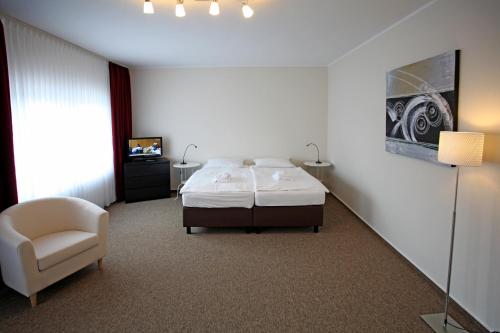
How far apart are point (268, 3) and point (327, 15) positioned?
0.69 m

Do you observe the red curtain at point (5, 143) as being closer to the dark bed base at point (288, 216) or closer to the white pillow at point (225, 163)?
the dark bed base at point (288, 216)

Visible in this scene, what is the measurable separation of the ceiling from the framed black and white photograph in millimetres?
625

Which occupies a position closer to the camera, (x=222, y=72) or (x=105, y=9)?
(x=105, y=9)

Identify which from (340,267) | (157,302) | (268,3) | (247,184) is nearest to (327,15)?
(268,3)

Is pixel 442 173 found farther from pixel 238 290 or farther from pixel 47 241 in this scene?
pixel 47 241

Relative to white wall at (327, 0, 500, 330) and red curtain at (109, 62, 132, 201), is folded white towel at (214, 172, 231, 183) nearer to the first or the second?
white wall at (327, 0, 500, 330)

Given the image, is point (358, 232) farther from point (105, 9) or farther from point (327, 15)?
point (105, 9)

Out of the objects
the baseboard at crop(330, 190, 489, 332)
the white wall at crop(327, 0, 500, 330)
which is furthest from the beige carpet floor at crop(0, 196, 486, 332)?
the white wall at crop(327, 0, 500, 330)

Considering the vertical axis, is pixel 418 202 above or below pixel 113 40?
below

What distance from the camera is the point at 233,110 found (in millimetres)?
6078

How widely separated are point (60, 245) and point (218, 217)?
5.87 feet

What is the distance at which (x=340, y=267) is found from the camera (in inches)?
122

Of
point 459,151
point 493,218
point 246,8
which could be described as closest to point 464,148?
point 459,151

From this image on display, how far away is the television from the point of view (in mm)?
5652
